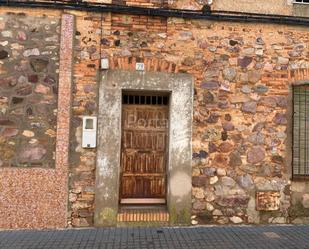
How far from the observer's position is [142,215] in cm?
588

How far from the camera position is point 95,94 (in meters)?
5.91

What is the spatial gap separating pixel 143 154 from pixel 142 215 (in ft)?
3.54

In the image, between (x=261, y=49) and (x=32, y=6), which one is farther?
(x=261, y=49)

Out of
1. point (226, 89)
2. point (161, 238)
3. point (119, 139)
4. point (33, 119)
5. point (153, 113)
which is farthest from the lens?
point (153, 113)

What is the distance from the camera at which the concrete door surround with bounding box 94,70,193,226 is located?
5.84 m

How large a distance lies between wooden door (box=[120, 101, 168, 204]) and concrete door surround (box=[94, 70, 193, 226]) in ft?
0.91

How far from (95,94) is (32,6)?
1.82m

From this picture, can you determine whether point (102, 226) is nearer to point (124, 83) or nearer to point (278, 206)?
point (124, 83)

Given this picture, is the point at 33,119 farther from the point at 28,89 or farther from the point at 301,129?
the point at 301,129

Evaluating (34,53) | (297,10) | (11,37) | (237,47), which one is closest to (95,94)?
(34,53)

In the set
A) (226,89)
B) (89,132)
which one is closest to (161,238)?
(89,132)

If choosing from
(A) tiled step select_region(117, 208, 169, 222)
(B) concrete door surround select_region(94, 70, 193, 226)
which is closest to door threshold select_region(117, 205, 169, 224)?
(A) tiled step select_region(117, 208, 169, 222)

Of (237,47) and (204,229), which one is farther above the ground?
(237,47)

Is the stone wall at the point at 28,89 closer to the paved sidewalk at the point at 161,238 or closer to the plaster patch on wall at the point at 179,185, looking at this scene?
the paved sidewalk at the point at 161,238
